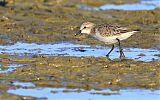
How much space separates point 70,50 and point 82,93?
435cm

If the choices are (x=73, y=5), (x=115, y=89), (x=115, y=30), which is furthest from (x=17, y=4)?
(x=115, y=89)

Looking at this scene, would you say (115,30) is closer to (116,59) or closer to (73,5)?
(116,59)

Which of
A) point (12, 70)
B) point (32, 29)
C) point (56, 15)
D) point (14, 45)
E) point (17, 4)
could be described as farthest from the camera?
point (17, 4)

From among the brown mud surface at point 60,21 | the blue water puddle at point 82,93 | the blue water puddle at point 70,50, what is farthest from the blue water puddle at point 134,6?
the blue water puddle at point 82,93

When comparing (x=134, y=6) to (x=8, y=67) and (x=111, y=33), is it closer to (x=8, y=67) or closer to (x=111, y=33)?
(x=111, y=33)

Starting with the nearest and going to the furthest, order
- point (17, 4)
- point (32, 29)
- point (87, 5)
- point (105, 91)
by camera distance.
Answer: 1. point (105, 91)
2. point (32, 29)
3. point (17, 4)
4. point (87, 5)

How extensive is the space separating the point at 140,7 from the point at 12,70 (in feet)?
36.5

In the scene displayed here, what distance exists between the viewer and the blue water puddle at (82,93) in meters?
10.5

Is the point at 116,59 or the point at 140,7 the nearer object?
the point at 116,59

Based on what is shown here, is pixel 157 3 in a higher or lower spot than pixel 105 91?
higher

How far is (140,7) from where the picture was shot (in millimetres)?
22797

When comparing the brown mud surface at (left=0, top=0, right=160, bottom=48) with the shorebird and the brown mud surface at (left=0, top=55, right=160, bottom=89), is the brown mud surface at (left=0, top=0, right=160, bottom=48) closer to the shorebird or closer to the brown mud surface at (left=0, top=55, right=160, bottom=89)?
the shorebird

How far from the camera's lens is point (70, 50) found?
15117 millimetres

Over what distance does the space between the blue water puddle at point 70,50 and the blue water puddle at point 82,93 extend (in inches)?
116
